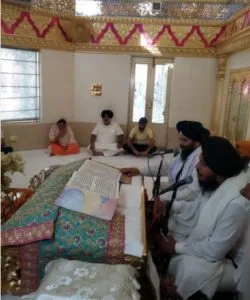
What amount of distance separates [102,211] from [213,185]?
2.13ft

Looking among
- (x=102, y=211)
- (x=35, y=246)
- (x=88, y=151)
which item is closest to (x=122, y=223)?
(x=102, y=211)

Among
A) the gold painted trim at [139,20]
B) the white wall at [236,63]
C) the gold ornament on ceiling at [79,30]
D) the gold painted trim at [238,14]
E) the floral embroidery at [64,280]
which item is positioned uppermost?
the gold painted trim at [139,20]

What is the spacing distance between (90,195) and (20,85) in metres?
4.75

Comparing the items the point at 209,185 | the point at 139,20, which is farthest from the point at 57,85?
the point at 209,185

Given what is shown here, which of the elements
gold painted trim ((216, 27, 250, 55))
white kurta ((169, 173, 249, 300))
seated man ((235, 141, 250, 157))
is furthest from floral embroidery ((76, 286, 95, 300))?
gold painted trim ((216, 27, 250, 55))

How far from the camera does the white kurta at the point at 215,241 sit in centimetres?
154

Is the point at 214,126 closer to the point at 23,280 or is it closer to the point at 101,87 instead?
the point at 101,87

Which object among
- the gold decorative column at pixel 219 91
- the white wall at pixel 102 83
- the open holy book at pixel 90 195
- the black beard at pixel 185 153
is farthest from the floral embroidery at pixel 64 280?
the white wall at pixel 102 83

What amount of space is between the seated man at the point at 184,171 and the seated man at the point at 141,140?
3.27 m

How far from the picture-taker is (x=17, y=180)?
4301mm

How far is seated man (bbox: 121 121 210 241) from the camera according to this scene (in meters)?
1.95

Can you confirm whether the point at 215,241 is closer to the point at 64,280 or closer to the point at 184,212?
the point at 184,212

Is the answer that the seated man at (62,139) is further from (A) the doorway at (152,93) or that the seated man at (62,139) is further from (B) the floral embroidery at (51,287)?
(B) the floral embroidery at (51,287)

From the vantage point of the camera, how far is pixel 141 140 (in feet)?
20.0
